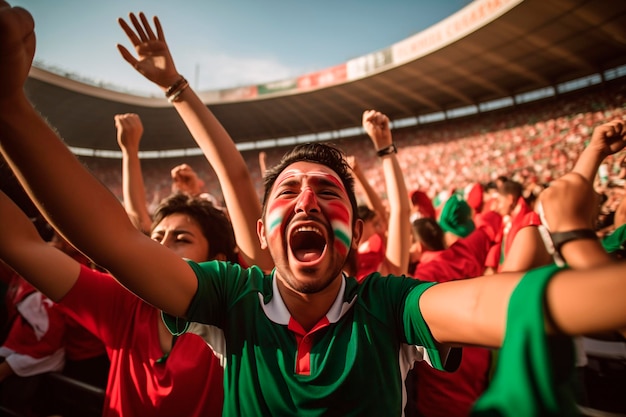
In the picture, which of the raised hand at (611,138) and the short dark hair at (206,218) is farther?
the short dark hair at (206,218)

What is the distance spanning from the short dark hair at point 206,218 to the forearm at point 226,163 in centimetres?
43

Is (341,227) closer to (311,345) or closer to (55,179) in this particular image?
(311,345)

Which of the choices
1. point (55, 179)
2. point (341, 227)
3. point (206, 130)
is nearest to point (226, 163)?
point (206, 130)

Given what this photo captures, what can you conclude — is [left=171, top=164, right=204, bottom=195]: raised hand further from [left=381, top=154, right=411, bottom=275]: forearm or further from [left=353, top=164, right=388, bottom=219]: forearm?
[left=381, top=154, right=411, bottom=275]: forearm

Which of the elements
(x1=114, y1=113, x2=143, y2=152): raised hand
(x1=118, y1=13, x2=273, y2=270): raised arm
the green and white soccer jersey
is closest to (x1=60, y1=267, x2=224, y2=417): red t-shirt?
the green and white soccer jersey

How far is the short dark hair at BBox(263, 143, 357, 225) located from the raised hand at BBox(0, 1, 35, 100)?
2.72 ft

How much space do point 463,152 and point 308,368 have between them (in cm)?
1921

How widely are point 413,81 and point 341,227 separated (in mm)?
17853

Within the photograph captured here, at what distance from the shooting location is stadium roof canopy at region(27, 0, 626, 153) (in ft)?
39.7

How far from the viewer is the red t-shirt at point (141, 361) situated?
1.34 m

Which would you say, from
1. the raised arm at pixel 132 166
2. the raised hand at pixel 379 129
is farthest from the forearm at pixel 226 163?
the raised hand at pixel 379 129

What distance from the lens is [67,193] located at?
2.51 feet

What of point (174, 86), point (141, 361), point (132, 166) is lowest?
point (141, 361)

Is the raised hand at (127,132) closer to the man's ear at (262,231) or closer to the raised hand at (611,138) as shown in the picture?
the man's ear at (262,231)
